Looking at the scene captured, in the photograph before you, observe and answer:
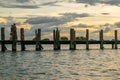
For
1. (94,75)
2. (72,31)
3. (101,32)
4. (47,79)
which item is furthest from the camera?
(101,32)

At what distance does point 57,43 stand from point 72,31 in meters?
4.81

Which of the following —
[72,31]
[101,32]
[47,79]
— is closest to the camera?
[47,79]

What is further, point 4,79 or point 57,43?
point 57,43

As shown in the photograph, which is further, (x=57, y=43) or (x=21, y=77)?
(x=57, y=43)

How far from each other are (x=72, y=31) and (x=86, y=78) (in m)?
67.6

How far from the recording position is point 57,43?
104062 millimetres

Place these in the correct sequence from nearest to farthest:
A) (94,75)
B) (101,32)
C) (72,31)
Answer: (94,75), (72,31), (101,32)

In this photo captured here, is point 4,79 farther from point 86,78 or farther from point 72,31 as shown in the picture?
point 72,31

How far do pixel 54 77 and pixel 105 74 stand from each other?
532 cm

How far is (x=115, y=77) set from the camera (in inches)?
1460

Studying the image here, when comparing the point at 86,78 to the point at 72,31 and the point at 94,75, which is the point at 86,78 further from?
the point at 72,31

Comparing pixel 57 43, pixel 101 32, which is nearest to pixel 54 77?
pixel 57 43

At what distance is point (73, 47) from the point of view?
107375 mm

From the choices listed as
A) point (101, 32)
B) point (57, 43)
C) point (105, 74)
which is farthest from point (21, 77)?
point (101, 32)
